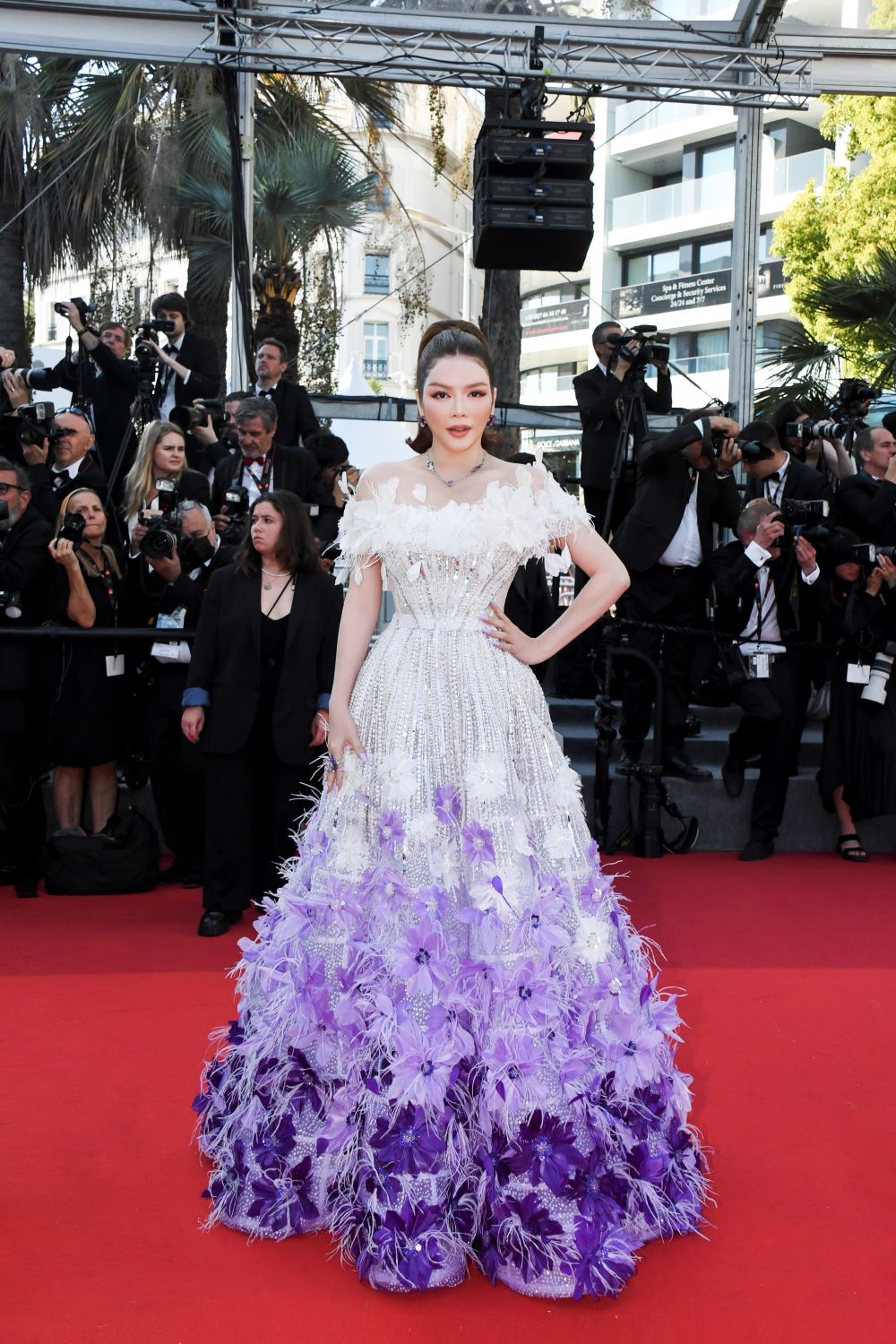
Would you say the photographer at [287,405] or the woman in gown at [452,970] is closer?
the woman in gown at [452,970]

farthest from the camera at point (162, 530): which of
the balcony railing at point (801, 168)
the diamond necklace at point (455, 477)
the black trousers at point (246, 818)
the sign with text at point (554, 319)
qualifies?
the sign with text at point (554, 319)

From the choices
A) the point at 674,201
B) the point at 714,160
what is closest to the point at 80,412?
the point at 714,160

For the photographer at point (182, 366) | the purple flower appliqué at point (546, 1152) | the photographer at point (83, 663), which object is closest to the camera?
the purple flower appliqué at point (546, 1152)

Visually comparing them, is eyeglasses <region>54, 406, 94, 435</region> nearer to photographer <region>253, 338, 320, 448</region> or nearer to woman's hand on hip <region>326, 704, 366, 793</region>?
photographer <region>253, 338, 320, 448</region>

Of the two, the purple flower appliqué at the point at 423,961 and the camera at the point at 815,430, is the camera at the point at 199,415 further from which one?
the purple flower appliqué at the point at 423,961

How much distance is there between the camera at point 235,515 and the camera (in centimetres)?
589

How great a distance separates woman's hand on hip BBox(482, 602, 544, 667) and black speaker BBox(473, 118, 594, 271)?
553 cm

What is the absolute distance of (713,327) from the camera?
1330 inches

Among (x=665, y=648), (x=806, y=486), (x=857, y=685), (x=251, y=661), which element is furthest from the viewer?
(x=806, y=486)

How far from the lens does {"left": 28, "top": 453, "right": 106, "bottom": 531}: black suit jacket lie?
Answer: 6125 mm

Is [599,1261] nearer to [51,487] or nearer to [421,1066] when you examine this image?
[421,1066]

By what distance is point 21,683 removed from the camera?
5.55 m

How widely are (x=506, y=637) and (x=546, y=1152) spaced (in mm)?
1045

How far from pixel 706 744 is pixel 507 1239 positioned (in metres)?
4.75
